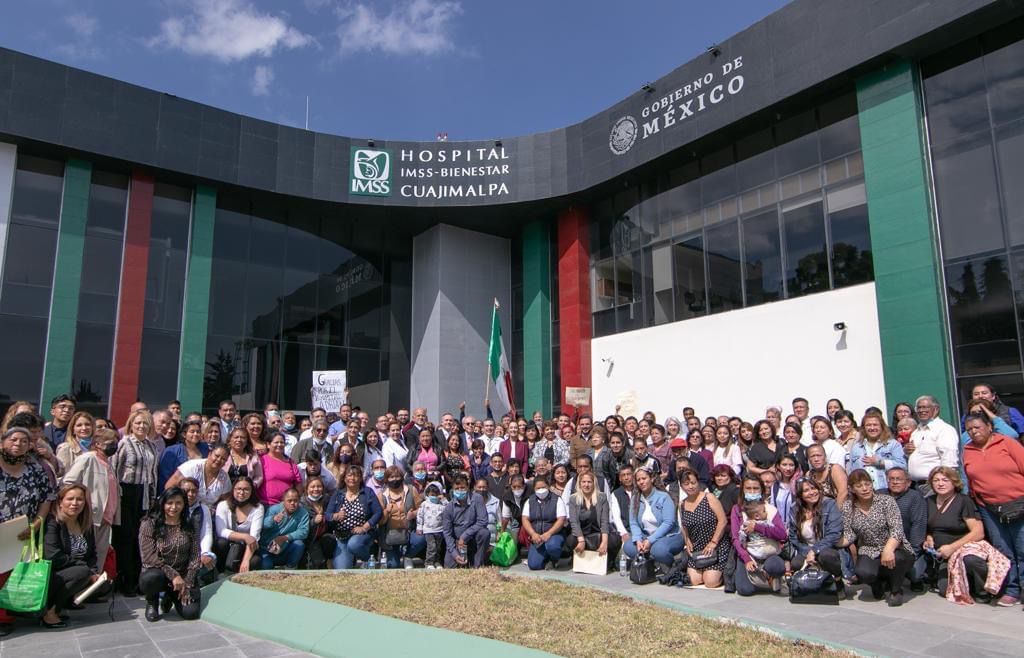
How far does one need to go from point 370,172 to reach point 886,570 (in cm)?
1770

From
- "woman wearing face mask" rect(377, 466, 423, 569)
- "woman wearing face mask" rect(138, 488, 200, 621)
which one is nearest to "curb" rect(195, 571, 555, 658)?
"woman wearing face mask" rect(138, 488, 200, 621)

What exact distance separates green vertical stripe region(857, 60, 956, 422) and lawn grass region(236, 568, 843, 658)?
29.2ft

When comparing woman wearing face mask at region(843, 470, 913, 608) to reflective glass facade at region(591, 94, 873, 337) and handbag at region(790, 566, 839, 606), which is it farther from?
reflective glass facade at region(591, 94, 873, 337)

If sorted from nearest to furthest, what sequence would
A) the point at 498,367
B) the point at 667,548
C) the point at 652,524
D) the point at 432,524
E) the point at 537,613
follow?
the point at 537,613 → the point at 667,548 → the point at 652,524 → the point at 432,524 → the point at 498,367

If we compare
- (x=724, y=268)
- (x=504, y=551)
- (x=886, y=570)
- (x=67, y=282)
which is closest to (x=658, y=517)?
(x=504, y=551)

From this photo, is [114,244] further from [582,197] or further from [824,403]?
[824,403]

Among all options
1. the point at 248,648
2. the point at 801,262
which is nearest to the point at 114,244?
the point at 248,648

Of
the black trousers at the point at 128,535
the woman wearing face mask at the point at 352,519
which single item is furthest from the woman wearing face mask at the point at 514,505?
the black trousers at the point at 128,535

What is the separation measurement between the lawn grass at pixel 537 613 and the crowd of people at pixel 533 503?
978 millimetres

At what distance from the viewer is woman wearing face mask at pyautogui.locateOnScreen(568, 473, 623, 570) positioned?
9.12m

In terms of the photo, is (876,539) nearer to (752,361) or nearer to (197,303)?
(752,361)

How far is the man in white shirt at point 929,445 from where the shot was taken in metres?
7.96

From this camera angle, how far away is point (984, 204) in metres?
12.8

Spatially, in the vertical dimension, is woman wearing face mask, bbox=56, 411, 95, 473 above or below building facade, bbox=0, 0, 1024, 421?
below
